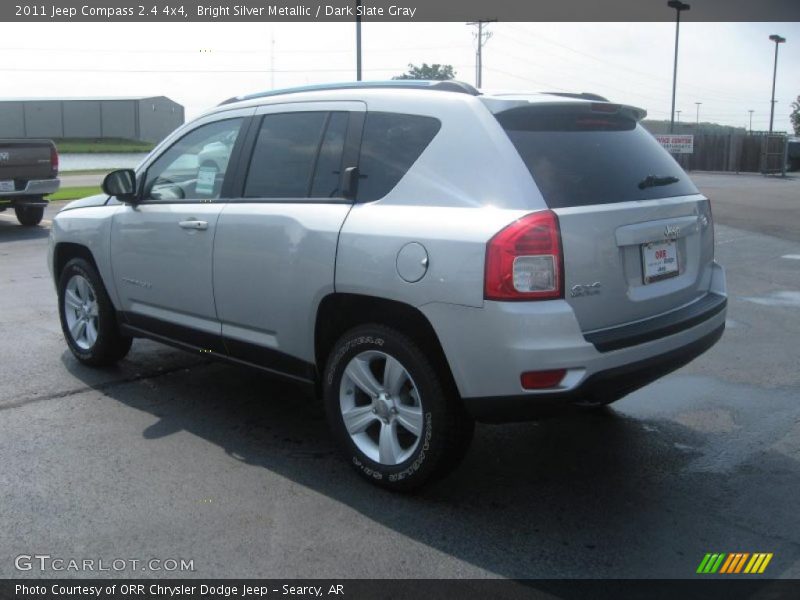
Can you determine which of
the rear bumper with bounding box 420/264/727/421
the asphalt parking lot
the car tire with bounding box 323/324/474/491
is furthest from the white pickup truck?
the rear bumper with bounding box 420/264/727/421

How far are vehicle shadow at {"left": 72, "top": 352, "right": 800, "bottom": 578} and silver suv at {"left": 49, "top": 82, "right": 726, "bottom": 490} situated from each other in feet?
0.90

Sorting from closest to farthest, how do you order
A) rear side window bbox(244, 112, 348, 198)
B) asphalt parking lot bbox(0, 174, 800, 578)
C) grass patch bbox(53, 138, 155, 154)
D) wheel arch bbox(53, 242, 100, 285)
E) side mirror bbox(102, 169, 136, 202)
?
asphalt parking lot bbox(0, 174, 800, 578)
rear side window bbox(244, 112, 348, 198)
side mirror bbox(102, 169, 136, 202)
wheel arch bbox(53, 242, 100, 285)
grass patch bbox(53, 138, 155, 154)

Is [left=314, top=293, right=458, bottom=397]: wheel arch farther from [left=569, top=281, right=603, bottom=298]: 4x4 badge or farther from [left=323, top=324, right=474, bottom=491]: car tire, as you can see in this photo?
[left=569, top=281, right=603, bottom=298]: 4x4 badge

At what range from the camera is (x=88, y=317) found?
6074 mm

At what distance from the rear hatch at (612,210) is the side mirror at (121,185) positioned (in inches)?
108

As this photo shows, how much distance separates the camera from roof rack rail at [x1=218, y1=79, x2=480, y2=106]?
13.3ft

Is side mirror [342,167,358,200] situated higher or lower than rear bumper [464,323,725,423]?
higher

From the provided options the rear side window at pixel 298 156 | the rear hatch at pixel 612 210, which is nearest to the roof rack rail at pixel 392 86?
the rear side window at pixel 298 156

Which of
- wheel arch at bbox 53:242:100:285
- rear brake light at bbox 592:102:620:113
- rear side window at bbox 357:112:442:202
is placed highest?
rear brake light at bbox 592:102:620:113

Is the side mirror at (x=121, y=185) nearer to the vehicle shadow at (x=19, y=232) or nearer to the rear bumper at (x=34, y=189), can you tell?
the vehicle shadow at (x=19, y=232)

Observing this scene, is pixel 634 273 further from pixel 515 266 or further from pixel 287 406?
pixel 287 406

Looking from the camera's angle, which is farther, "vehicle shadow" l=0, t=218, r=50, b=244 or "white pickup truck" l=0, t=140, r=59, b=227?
"white pickup truck" l=0, t=140, r=59, b=227

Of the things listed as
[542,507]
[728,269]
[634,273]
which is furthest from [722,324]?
[728,269]

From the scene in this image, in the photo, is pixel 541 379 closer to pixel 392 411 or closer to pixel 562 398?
pixel 562 398
